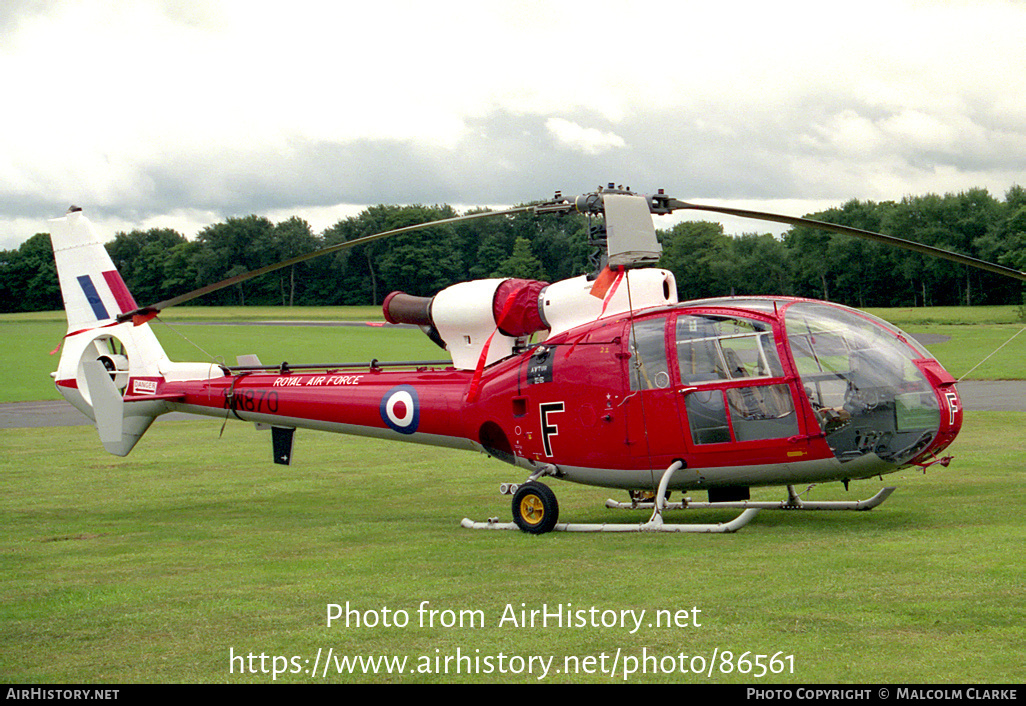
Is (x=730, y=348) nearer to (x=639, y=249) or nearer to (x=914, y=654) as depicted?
(x=639, y=249)

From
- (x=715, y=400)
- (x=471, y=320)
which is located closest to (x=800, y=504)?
(x=715, y=400)

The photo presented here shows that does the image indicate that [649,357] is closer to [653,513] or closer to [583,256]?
[653,513]

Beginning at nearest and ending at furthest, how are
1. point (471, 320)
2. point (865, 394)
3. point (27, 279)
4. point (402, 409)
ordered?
point (865, 394)
point (471, 320)
point (402, 409)
point (27, 279)

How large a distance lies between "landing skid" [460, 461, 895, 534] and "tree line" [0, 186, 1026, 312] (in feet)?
95.9

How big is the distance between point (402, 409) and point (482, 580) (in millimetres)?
4533

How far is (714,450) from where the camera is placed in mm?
11031

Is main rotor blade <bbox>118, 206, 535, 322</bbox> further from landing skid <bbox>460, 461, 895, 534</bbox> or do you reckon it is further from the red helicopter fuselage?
landing skid <bbox>460, 461, 895, 534</bbox>

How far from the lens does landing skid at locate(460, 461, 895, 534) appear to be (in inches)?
436

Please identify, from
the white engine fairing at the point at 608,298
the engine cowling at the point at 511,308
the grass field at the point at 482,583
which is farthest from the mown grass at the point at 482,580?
the white engine fairing at the point at 608,298

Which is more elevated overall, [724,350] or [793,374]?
[724,350]

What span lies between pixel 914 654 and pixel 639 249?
507 cm

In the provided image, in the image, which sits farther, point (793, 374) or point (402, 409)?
point (402, 409)

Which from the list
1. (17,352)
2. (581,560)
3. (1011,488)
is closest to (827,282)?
(17,352)

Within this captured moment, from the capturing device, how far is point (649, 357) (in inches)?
448
